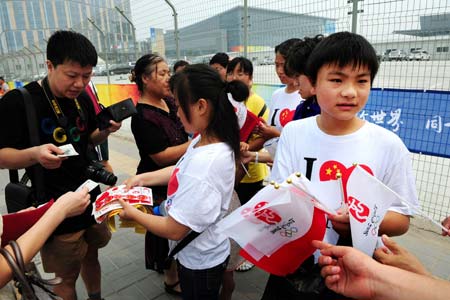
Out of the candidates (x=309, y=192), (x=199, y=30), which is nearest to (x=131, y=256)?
(x=309, y=192)

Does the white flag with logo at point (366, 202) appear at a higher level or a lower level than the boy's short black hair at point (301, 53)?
lower

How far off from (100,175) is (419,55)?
295 centimetres

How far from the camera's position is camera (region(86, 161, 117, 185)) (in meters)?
1.80

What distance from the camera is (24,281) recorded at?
1.00m

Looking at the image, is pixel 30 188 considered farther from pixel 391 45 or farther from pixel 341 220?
pixel 391 45

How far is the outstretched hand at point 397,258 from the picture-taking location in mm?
968

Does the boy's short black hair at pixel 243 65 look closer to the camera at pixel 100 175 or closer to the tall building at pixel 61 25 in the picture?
the camera at pixel 100 175

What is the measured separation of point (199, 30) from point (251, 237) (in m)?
4.61

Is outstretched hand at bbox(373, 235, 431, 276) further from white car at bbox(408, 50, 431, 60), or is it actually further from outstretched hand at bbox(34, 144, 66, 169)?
white car at bbox(408, 50, 431, 60)

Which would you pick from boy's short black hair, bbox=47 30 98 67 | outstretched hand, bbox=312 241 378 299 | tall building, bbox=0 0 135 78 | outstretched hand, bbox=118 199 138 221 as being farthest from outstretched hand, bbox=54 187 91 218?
tall building, bbox=0 0 135 78

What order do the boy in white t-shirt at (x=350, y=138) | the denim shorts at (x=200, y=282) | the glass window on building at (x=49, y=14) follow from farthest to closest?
1. the glass window on building at (x=49, y=14)
2. the denim shorts at (x=200, y=282)
3. the boy in white t-shirt at (x=350, y=138)

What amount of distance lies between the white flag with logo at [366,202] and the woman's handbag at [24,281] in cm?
105

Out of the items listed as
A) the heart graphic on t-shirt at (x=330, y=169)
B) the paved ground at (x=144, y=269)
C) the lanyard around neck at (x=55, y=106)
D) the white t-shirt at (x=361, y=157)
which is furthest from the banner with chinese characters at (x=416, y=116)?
the lanyard around neck at (x=55, y=106)

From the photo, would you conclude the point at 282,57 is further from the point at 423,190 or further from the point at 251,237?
A: the point at 423,190
